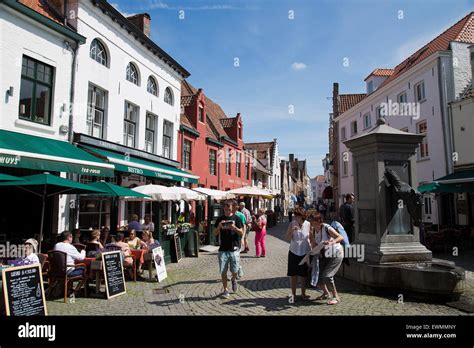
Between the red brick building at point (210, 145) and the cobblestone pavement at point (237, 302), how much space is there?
1258 centimetres

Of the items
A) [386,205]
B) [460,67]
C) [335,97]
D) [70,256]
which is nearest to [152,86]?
[70,256]

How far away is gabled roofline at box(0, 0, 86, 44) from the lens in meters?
9.27

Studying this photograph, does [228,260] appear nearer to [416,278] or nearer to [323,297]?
[323,297]

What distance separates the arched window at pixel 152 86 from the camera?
54.8ft

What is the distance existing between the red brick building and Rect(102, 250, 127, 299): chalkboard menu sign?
41.5 feet

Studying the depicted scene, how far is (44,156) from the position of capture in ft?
28.7

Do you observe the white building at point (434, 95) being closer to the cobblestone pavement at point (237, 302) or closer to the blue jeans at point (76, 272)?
the cobblestone pavement at point (237, 302)

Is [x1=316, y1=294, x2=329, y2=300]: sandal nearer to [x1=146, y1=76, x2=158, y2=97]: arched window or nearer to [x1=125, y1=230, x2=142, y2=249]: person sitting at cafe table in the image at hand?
[x1=125, y1=230, x2=142, y2=249]: person sitting at cafe table

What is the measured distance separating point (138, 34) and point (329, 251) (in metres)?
13.4

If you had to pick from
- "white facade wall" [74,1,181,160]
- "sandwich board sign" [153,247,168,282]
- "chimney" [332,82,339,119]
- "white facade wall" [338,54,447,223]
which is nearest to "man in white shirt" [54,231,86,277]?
"sandwich board sign" [153,247,168,282]

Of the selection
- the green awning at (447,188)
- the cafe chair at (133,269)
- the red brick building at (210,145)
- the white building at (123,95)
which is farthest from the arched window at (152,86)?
the green awning at (447,188)

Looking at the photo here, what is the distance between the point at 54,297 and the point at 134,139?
9.56 metres

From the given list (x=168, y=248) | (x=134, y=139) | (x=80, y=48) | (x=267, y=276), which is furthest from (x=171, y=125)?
(x=267, y=276)
